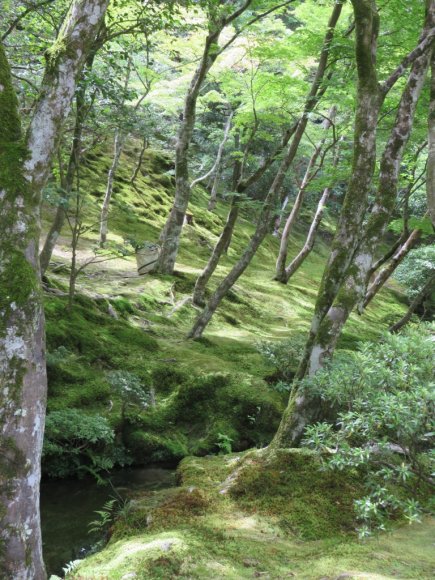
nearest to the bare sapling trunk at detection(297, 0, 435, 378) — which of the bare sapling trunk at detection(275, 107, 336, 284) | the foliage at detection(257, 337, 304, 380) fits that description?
the foliage at detection(257, 337, 304, 380)

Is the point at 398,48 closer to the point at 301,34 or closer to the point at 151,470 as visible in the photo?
the point at 301,34

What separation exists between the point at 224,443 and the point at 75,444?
2499 mm

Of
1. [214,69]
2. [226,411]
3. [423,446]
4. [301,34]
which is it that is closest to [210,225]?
[214,69]

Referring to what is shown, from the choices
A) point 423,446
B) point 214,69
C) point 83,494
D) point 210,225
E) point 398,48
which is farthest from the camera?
point 210,225

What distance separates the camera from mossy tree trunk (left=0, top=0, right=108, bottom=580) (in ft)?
10.6

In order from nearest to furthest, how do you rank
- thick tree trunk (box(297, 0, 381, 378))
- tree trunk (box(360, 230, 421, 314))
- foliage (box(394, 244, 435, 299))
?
thick tree trunk (box(297, 0, 381, 378)) → tree trunk (box(360, 230, 421, 314)) → foliage (box(394, 244, 435, 299))

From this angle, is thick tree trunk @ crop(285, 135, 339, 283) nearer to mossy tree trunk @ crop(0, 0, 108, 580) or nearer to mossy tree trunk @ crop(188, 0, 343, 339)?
mossy tree trunk @ crop(188, 0, 343, 339)

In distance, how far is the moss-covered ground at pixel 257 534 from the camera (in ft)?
12.7

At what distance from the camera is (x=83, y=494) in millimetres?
6406

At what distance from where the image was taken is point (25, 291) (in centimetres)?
353

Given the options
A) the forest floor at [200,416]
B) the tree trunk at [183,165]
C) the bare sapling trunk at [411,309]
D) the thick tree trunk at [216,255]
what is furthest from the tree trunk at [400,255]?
the tree trunk at [183,165]

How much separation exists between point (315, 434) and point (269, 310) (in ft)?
38.7

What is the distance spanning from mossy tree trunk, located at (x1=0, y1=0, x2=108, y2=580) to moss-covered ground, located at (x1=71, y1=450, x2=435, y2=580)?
954 millimetres

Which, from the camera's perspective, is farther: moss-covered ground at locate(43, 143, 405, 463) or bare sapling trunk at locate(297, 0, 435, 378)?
moss-covered ground at locate(43, 143, 405, 463)
